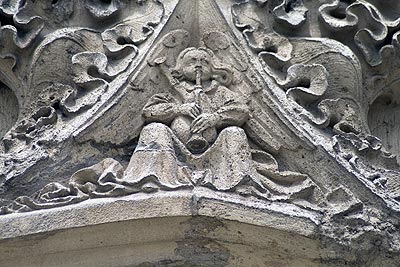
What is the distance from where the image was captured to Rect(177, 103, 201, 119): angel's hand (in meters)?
4.09

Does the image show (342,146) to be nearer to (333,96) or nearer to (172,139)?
(333,96)

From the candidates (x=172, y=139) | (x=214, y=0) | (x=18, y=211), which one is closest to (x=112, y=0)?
(x=214, y=0)

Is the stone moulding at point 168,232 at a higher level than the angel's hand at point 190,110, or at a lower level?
lower

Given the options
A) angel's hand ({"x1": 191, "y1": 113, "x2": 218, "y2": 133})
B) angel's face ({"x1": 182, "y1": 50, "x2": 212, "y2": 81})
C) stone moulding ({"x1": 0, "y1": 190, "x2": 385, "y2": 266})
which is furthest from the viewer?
angel's face ({"x1": 182, "y1": 50, "x2": 212, "y2": 81})

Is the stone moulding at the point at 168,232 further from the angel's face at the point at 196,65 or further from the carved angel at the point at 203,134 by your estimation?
the angel's face at the point at 196,65

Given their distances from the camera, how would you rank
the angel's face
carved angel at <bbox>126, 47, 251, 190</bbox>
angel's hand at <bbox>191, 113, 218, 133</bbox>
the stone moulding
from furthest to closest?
1. the angel's face
2. angel's hand at <bbox>191, 113, 218, 133</bbox>
3. carved angel at <bbox>126, 47, 251, 190</bbox>
4. the stone moulding

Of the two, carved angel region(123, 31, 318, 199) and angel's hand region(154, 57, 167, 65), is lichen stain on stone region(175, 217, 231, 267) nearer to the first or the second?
carved angel region(123, 31, 318, 199)

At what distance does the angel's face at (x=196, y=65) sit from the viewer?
4.22 metres

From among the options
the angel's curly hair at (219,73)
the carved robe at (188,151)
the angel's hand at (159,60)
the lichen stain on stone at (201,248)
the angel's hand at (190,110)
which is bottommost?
the lichen stain on stone at (201,248)

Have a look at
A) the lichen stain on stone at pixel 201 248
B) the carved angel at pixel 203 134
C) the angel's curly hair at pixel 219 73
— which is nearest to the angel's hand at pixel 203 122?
the carved angel at pixel 203 134

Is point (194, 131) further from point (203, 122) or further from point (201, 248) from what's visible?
point (201, 248)

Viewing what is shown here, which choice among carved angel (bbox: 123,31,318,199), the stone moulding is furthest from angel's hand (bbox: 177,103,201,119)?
the stone moulding

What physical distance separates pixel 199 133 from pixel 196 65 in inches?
11.6

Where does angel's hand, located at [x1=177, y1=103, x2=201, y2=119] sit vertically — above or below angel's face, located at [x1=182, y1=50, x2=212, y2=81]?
below
